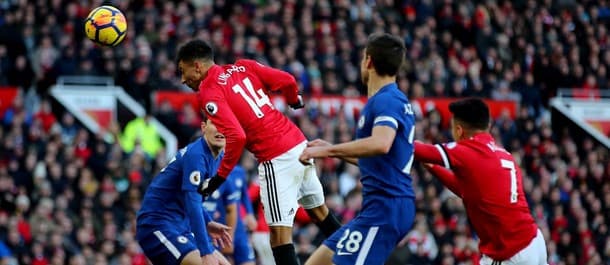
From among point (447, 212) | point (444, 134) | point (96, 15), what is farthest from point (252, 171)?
point (96, 15)

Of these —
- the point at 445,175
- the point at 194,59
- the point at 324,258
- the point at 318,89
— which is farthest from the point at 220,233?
the point at 318,89

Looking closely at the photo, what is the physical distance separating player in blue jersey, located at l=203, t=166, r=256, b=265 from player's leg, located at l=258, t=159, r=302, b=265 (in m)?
2.51

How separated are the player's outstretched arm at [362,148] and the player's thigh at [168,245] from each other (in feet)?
8.08

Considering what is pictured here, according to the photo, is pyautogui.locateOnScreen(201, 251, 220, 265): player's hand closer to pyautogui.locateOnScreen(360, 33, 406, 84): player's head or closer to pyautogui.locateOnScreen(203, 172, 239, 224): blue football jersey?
pyautogui.locateOnScreen(360, 33, 406, 84): player's head

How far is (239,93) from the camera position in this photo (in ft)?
37.4

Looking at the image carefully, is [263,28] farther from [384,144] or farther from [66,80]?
[384,144]

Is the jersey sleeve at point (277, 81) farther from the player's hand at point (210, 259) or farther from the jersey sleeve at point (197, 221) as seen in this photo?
the player's hand at point (210, 259)

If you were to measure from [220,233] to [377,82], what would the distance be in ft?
8.93

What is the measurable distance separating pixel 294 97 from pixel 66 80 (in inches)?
475

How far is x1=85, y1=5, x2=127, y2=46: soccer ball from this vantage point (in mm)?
12508

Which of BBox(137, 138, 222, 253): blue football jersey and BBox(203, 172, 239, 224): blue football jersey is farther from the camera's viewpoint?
BBox(203, 172, 239, 224): blue football jersey

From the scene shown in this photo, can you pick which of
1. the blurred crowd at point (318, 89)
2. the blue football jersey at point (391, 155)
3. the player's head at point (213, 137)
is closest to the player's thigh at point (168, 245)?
the player's head at point (213, 137)

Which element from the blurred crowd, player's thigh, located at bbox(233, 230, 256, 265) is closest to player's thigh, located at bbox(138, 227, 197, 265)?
player's thigh, located at bbox(233, 230, 256, 265)

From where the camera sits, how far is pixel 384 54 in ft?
31.2
